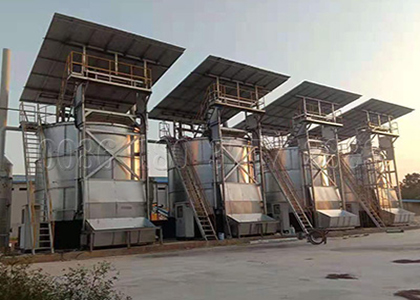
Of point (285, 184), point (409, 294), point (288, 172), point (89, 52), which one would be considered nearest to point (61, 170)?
point (89, 52)

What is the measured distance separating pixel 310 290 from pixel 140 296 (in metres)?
3.30

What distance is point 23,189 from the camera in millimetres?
33969

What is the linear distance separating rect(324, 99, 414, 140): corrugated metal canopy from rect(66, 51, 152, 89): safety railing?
2010 cm

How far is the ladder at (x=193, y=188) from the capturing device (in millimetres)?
21031

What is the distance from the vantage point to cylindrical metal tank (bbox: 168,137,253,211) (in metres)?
23.3

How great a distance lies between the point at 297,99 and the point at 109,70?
603 inches

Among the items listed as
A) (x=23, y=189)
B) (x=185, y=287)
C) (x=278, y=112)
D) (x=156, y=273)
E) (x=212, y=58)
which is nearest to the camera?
(x=185, y=287)

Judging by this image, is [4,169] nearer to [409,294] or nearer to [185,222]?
[185,222]

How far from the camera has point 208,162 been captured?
23797mm

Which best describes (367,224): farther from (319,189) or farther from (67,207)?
(67,207)

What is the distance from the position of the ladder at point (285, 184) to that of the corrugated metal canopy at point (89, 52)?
10.2 m

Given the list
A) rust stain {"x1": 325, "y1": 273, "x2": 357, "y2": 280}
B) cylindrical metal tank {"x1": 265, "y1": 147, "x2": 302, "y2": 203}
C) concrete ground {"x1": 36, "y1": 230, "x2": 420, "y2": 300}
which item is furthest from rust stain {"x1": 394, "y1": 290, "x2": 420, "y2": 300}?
cylindrical metal tank {"x1": 265, "y1": 147, "x2": 302, "y2": 203}

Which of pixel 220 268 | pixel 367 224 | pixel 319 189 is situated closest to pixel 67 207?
pixel 220 268

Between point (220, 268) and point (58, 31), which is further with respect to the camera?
point (58, 31)
